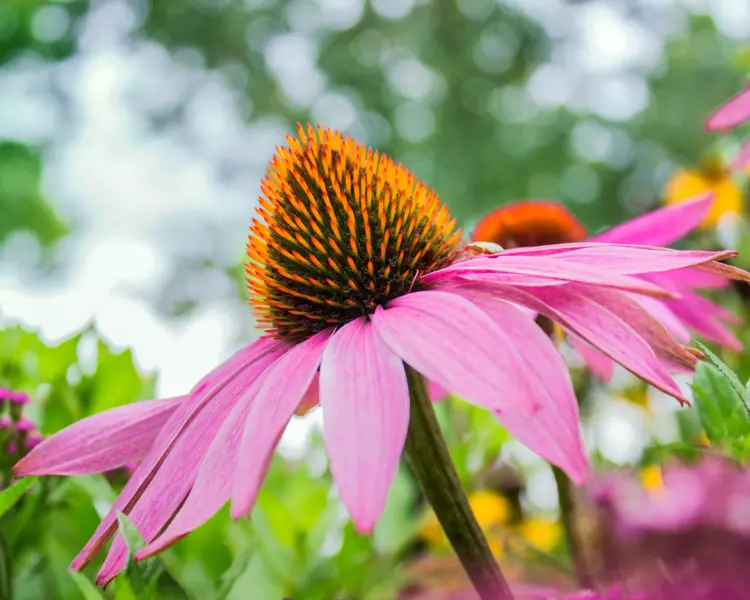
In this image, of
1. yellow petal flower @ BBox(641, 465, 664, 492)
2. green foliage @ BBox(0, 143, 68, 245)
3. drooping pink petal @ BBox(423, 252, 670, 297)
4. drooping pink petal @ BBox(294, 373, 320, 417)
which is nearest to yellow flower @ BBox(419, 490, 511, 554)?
yellow petal flower @ BBox(641, 465, 664, 492)

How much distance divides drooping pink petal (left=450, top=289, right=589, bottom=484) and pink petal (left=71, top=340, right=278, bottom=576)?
7.5 inches

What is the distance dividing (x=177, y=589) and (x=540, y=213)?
0.60 meters

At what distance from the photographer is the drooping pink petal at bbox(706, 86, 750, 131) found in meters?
0.60

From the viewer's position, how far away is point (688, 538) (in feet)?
0.94

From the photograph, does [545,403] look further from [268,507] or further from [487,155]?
[487,155]

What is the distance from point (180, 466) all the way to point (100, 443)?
0.26ft

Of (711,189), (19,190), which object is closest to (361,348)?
(711,189)

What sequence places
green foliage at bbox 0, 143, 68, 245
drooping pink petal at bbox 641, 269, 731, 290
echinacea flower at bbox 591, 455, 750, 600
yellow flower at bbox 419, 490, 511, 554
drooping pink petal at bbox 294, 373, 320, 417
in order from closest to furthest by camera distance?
echinacea flower at bbox 591, 455, 750, 600
drooping pink petal at bbox 294, 373, 320, 417
drooping pink petal at bbox 641, 269, 731, 290
yellow flower at bbox 419, 490, 511, 554
green foliage at bbox 0, 143, 68, 245

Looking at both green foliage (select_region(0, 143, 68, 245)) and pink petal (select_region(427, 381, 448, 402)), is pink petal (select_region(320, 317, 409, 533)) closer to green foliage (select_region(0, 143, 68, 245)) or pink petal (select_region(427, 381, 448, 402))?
pink petal (select_region(427, 381, 448, 402))

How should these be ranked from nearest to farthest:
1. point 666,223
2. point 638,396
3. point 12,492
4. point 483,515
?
point 12,492, point 666,223, point 483,515, point 638,396

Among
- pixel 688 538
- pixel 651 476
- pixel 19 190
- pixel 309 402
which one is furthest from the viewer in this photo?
pixel 19 190

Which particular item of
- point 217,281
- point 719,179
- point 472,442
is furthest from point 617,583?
point 217,281

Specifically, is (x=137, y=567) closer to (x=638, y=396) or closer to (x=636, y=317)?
(x=636, y=317)

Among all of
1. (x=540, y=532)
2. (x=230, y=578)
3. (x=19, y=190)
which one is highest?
(x=19, y=190)
